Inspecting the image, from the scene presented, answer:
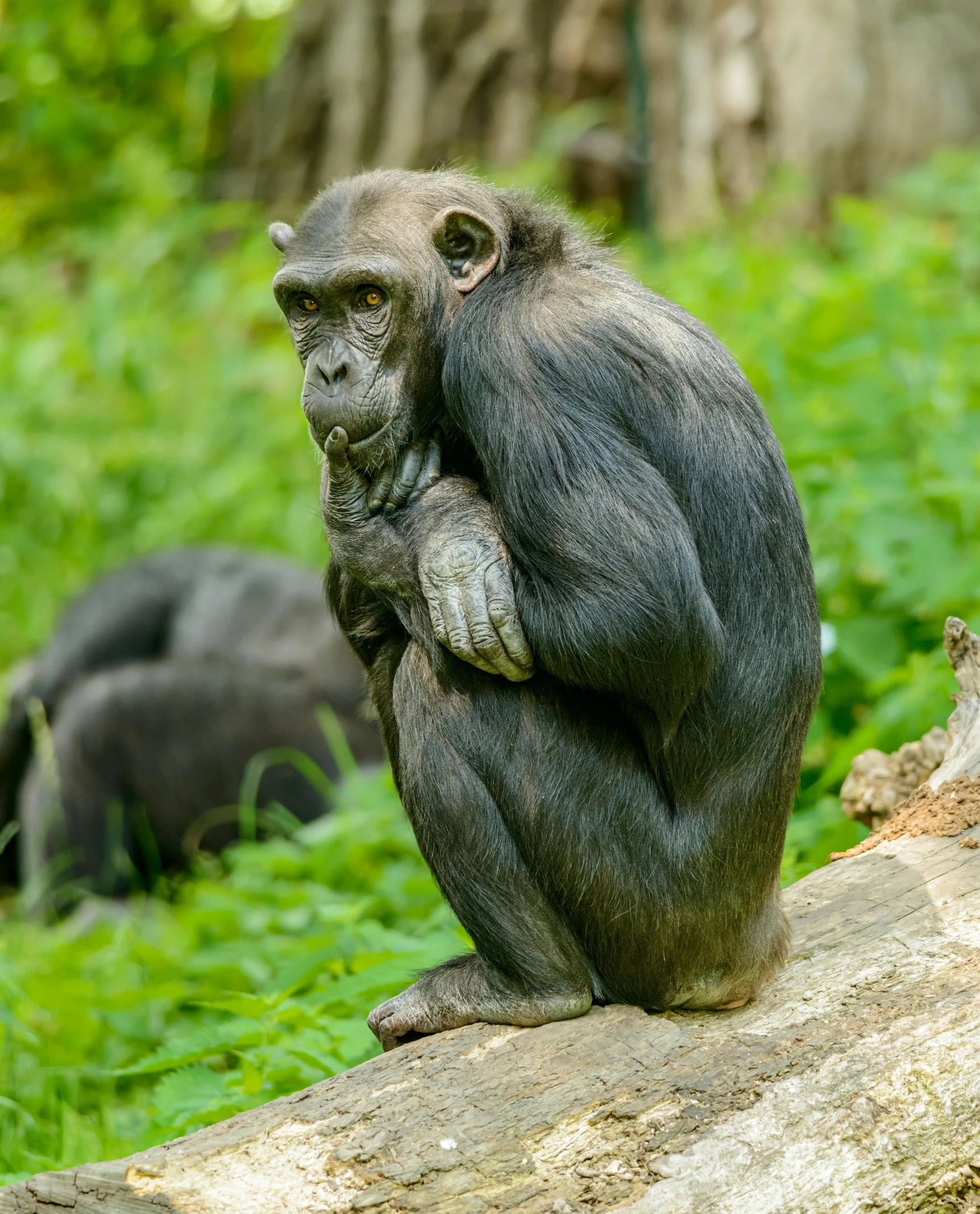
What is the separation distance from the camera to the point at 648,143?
11.9m

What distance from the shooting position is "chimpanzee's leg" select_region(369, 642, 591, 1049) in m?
3.09

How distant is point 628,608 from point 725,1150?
1081 mm

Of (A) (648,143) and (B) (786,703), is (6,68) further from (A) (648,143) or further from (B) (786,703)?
(B) (786,703)

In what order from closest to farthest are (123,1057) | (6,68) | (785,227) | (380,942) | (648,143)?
(380,942), (123,1057), (785,227), (648,143), (6,68)

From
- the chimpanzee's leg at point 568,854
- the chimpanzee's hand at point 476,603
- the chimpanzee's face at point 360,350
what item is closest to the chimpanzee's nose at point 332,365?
the chimpanzee's face at point 360,350

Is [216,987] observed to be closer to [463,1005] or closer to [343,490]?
[463,1005]

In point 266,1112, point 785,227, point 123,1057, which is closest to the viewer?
point 266,1112

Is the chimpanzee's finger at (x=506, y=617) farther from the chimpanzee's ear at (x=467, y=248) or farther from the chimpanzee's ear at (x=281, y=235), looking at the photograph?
the chimpanzee's ear at (x=281, y=235)

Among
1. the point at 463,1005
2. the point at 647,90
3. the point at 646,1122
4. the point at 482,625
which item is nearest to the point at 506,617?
the point at 482,625

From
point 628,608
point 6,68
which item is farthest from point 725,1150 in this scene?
point 6,68

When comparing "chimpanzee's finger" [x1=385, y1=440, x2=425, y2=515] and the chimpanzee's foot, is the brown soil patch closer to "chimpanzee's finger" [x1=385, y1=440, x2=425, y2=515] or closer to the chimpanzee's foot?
the chimpanzee's foot

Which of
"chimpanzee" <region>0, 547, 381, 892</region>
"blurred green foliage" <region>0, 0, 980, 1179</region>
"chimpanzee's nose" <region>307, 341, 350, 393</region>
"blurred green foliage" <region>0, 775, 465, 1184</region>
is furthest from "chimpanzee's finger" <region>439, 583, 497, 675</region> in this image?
"chimpanzee" <region>0, 547, 381, 892</region>

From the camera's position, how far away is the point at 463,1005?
3.14 meters

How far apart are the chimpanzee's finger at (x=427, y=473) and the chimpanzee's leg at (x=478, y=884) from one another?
40cm
